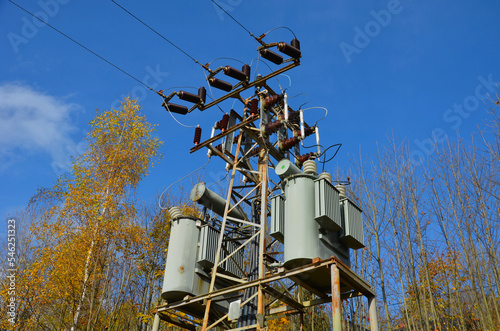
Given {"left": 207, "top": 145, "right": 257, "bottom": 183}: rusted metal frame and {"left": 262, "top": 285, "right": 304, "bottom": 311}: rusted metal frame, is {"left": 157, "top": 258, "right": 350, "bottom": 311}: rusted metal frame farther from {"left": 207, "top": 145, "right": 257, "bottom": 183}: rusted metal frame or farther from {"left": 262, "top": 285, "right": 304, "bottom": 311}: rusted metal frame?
{"left": 207, "top": 145, "right": 257, "bottom": 183}: rusted metal frame

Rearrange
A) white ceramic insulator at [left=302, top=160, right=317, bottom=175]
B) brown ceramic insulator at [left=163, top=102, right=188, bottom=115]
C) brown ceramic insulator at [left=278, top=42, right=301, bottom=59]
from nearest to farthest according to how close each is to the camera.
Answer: white ceramic insulator at [left=302, top=160, right=317, bottom=175] → brown ceramic insulator at [left=278, top=42, right=301, bottom=59] → brown ceramic insulator at [left=163, top=102, right=188, bottom=115]

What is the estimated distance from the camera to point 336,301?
8094mm

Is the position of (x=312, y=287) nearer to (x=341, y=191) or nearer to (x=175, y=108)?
(x=341, y=191)

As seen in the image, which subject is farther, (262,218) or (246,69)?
(246,69)

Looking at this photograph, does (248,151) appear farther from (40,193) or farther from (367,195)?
(40,193)

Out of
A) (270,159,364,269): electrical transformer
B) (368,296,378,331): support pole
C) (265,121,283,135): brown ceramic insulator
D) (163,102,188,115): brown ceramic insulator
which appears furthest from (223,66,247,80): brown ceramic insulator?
(368,296,378,331): support pole

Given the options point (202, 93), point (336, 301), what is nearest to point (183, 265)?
point (336, 301)

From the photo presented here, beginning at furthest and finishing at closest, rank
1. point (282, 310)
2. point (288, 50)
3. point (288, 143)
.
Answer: point (288, 143) → point (288, 50) → point (282, 310)

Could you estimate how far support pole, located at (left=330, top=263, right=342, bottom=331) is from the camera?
25.8 ft

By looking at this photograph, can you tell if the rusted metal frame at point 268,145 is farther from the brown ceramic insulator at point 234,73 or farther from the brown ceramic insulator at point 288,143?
the brown ceramic insulator at point 234,73

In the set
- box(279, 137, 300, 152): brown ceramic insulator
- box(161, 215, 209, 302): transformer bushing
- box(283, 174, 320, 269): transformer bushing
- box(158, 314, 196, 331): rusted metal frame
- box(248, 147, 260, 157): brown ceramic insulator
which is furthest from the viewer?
box(248, 147, 260, 157): brown ceramic insulator

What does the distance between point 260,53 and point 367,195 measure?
890 cm

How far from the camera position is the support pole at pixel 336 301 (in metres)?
7.86

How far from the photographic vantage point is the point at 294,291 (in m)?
21.4
